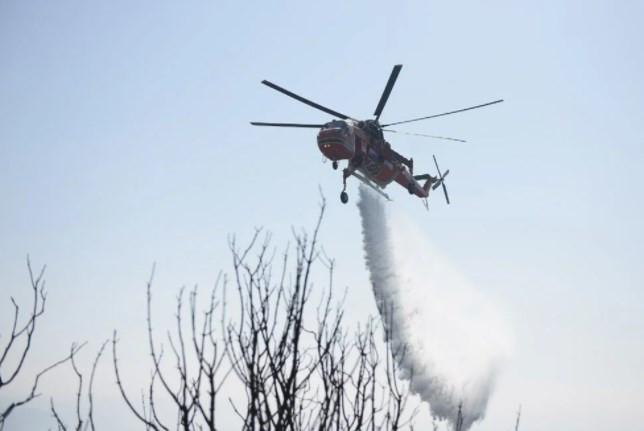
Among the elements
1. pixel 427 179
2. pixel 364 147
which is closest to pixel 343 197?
pixel 364 147

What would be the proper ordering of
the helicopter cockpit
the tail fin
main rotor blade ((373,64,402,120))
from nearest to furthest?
main rotor blade ((373,64,402,120)) → the helicopter cockpit → the tail fin

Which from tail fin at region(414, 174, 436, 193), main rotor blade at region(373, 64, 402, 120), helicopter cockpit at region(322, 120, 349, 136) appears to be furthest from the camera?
tail fin at region(414, 174, 436, 193)

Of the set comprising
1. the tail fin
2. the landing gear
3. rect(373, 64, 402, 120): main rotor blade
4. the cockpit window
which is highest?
the tail fin

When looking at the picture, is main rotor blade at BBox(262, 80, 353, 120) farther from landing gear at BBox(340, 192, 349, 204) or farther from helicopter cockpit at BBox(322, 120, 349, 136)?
landing gear at BBox(340, 192, 349, 204)

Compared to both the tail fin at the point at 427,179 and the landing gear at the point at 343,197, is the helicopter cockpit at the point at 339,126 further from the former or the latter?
the tail fin at the point at 427,179

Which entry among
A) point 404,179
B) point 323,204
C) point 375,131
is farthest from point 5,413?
point 404,179

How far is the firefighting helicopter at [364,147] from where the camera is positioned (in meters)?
28.6

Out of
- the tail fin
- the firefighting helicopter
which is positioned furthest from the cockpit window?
the tail fin

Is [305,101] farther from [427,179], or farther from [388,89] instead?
[427,179]

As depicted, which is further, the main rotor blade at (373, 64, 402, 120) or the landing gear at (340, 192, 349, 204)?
the landing gear at (340, 192, 349, 204)

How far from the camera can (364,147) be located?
100 feet

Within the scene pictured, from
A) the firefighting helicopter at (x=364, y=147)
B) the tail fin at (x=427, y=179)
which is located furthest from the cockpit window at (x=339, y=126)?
the tail fin at (x=427, y=179)

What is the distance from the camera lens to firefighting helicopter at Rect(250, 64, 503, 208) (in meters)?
28.6

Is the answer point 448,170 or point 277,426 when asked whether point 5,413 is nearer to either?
point 277,426
